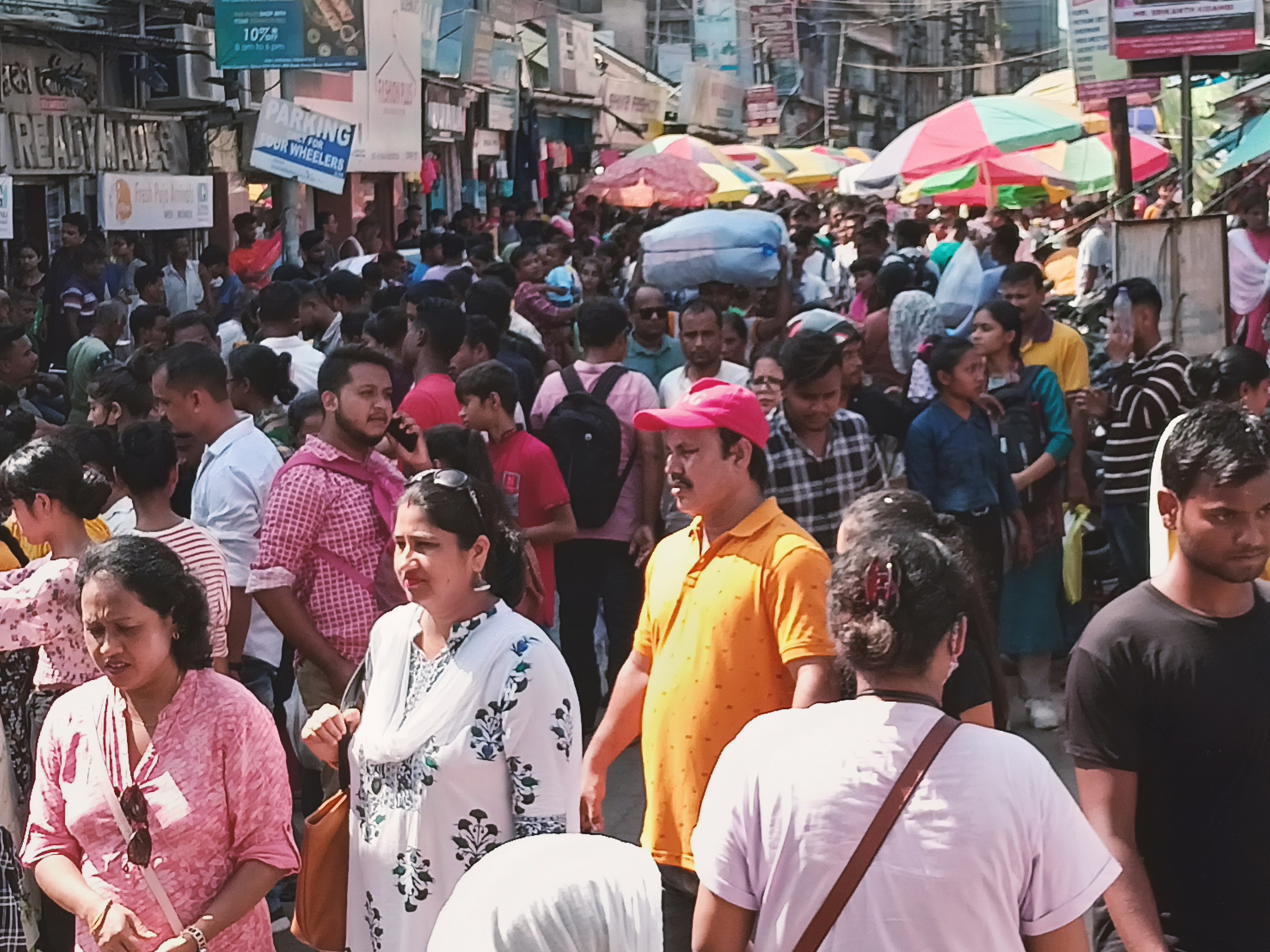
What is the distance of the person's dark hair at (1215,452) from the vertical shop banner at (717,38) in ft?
137

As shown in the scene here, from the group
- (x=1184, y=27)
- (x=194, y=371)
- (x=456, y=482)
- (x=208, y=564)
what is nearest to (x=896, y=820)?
(x=456, y=482)

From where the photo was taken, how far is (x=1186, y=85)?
9.80 m

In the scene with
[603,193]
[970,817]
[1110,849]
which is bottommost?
[1110,849]

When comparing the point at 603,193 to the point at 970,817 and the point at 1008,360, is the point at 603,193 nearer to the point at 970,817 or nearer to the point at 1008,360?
the point at 1008,360

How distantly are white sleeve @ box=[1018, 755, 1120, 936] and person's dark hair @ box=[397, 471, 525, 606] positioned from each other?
1368 mm

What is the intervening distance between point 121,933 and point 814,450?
10.1ft

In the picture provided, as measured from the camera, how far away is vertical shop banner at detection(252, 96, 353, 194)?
48.3ft

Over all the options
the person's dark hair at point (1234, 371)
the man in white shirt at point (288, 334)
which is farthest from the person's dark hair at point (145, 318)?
the person's dark hair at point (1234, 371)

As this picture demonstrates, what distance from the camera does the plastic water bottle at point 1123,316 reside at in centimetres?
741

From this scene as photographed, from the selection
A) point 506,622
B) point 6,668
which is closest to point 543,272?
point 6,668

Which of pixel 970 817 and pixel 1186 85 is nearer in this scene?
pixel 970 817

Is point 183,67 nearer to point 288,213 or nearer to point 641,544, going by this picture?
point 288,213

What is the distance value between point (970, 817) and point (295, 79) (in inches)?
749

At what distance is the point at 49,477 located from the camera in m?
4.46
